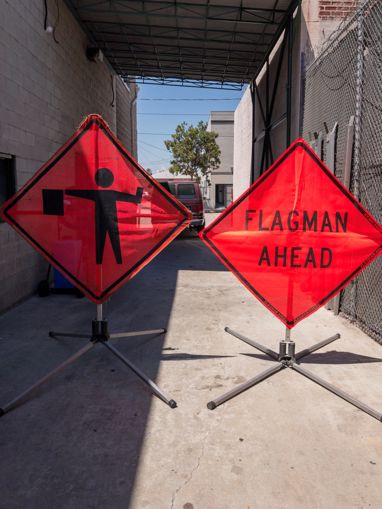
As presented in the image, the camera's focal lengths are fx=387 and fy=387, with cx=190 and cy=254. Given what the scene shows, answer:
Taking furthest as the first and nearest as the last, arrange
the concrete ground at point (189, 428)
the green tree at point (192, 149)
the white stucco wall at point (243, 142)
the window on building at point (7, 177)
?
the green tree at point (192, 149), the white stucco wall at point (243, 142), the window on building at point (7, 177), the concrete ground at point (189, 428)

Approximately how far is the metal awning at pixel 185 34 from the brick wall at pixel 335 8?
100 centimetres

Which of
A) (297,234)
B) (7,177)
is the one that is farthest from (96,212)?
(7,177)

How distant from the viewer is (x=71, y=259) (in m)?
3.76

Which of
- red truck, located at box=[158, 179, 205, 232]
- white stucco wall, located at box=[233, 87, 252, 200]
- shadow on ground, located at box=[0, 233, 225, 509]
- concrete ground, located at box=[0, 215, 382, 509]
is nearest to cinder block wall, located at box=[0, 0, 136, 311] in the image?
shadow on ground, located at box=[0, 233, 225, 509]

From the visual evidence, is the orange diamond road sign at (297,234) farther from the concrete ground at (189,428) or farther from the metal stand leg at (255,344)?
the concrete ground at (189,428)

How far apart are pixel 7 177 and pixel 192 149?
38470 mm

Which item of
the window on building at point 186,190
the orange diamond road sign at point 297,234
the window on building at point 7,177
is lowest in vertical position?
the orange diamond road sign at point 297,234

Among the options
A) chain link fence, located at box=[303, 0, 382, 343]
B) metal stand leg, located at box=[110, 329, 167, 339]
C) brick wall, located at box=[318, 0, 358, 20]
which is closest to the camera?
metal stand leg, located at box=[110, 329, 167, 339]

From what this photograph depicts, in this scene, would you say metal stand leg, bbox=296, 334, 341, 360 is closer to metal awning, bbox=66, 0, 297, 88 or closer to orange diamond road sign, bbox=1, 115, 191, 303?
orange diamond road sign, bbox=1, 115, 191, 303

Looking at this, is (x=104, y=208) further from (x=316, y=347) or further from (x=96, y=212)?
(x=316, y=347)

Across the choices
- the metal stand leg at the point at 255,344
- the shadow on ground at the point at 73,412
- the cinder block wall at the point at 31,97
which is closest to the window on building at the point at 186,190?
the cinder block wall at the point at 31,97

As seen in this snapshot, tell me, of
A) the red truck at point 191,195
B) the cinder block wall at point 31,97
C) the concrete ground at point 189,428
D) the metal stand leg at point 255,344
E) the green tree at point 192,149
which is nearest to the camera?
the concrete ground at point 189,428

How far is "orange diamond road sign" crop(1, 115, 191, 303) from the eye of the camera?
381cm

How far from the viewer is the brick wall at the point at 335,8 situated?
894cm
